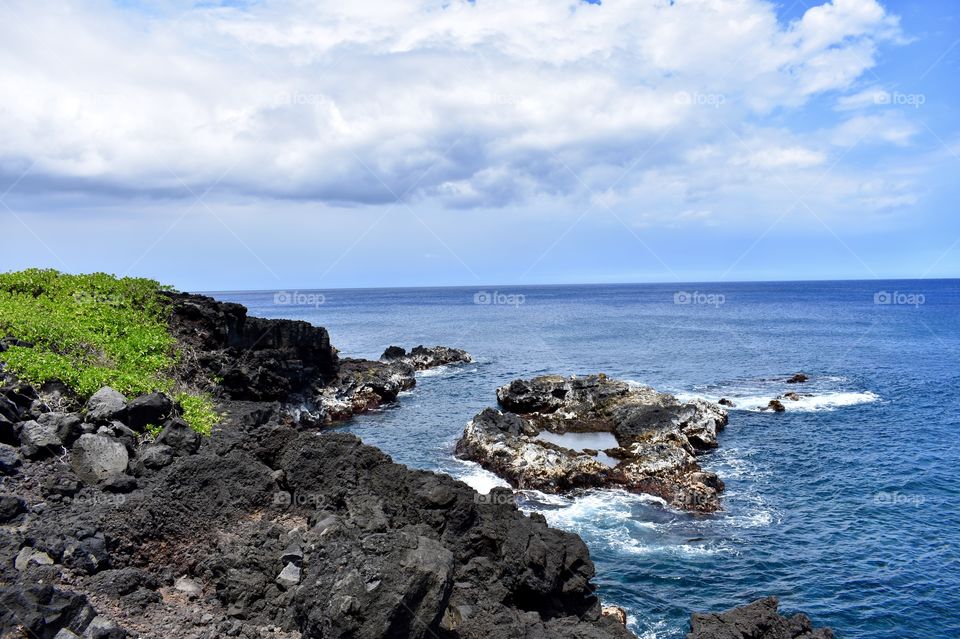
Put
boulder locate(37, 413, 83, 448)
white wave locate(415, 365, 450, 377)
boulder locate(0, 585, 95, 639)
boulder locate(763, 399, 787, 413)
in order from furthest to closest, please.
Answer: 1. white wave locate(415, 365, 450, 377)
2. boulder locate(763, 399, 787, 413)
3. boulder locate(37, 413, 83, 448)
4. boulder locate(0, 585, 95, 639)

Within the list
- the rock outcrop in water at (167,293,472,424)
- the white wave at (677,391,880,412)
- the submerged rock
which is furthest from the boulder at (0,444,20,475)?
the white wave at (677,391,880,412)

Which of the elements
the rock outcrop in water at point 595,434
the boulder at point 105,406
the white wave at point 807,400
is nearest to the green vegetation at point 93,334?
the boulder at point 105,406

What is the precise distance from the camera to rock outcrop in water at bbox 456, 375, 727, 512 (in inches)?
1206

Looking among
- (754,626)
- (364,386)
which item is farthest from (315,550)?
(364,386)

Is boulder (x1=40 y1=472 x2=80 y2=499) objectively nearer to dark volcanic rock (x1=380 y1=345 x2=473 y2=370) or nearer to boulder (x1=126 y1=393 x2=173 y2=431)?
boulder (x1=126 y1=393 x2=173 y2=431)

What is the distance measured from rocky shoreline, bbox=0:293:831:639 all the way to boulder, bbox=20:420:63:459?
3 cm

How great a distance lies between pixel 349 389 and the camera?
49.3 meters

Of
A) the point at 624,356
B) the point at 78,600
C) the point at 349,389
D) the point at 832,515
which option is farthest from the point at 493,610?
the point at 624,356

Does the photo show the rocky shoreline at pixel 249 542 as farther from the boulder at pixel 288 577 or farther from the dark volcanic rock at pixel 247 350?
the dark volcanic rock at pixel 247 350

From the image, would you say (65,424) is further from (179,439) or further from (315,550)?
(315,550)

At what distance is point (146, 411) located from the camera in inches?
639

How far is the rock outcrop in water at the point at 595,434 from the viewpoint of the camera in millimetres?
30641

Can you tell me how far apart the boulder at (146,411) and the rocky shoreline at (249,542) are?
1.5 inches

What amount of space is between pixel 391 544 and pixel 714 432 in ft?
106
